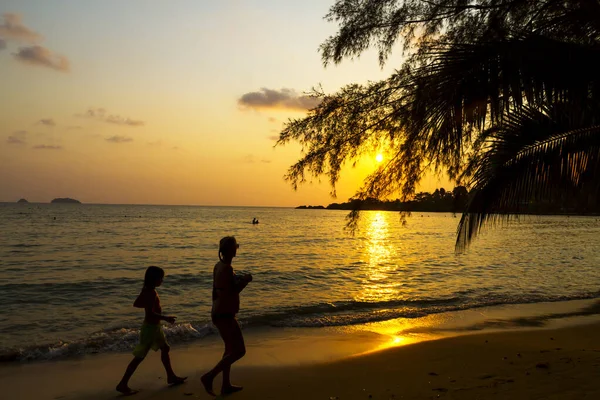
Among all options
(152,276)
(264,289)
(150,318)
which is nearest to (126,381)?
(150,318)

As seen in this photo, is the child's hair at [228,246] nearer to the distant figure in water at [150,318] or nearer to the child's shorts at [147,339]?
the distant figure in water at [150,318]

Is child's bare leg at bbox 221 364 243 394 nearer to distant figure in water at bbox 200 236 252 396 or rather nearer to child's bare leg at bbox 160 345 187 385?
distant figure in water at bbox 200 236 252 396

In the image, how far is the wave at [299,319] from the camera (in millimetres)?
9609

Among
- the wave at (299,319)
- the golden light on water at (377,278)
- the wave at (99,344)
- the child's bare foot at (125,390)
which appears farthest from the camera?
the golden light on water at (377,278)

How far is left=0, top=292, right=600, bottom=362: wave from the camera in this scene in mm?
9609

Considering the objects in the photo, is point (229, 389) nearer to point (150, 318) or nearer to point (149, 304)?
point (150, 318)

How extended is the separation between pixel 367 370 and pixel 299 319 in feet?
17.8

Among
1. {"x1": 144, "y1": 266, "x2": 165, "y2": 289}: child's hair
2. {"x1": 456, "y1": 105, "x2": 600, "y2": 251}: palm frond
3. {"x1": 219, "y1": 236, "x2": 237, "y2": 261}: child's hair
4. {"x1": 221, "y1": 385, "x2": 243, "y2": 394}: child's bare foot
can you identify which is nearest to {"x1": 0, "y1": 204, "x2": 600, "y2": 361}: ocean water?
{"x1": 456, "y1": 105, "x2": 600, "y2": 251}: palm frond

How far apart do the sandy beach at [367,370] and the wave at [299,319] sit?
59cm

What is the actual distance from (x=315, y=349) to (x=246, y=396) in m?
3.35

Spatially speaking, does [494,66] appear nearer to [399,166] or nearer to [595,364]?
[399,166]

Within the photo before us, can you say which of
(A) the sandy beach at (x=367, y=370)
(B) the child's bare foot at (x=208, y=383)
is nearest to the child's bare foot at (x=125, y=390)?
(A) the sandy beach at (x=367, y=370)

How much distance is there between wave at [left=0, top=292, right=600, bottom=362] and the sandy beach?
0.59 metres

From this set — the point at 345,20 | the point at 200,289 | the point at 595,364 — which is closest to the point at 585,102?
the point at 595,364
